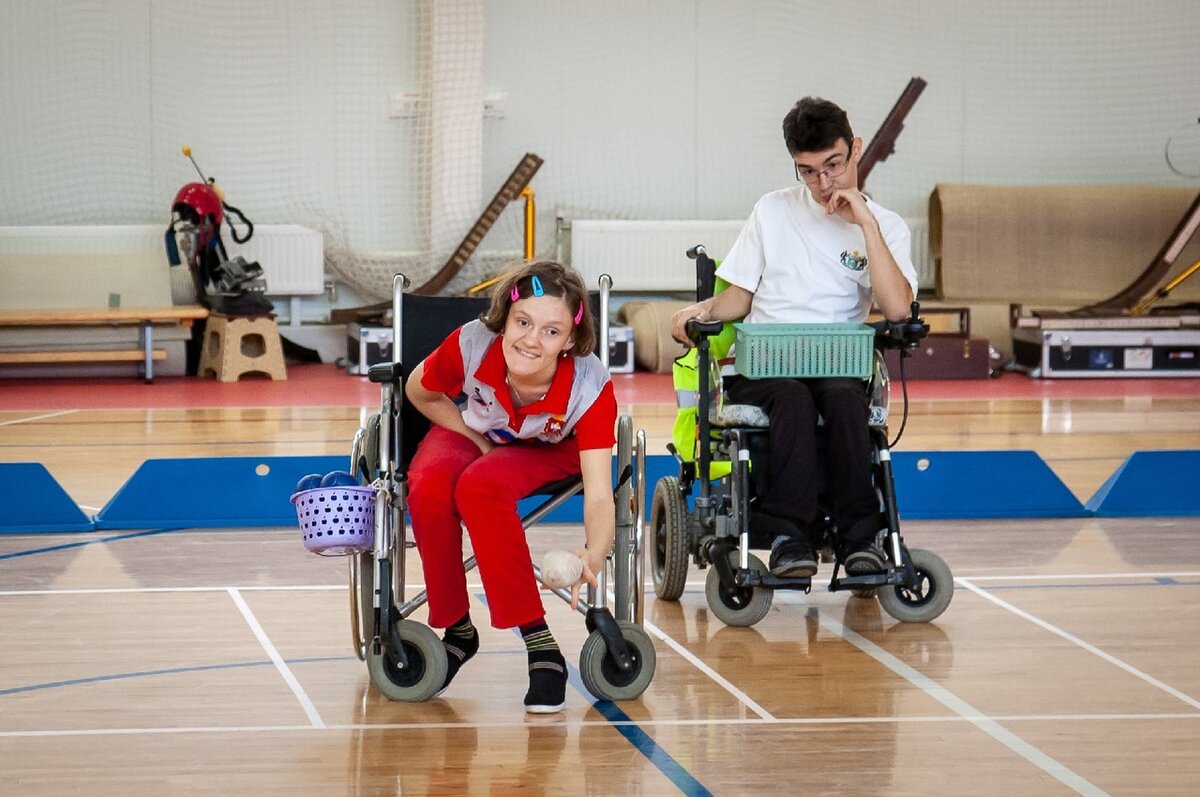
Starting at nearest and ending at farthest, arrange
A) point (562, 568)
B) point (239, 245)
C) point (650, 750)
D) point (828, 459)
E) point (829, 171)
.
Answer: point (650, 750) → point (562, 568) → point (828, 459) → point (829, 171) → point (239, 245)

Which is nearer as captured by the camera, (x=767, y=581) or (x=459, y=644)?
(x=459, y=644)

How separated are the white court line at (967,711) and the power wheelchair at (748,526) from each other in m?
0.12

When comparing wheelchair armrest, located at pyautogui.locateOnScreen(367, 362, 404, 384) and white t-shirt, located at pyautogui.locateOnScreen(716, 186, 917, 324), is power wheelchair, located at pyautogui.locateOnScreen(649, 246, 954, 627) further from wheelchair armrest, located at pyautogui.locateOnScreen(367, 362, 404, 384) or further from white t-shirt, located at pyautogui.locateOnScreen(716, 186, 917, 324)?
wheelchair armrest, located at pyautogui.locateOnScreen(367, 362, 404, 384)

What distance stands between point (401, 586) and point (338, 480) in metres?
0.32

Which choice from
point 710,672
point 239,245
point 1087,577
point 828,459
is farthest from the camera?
point 239,245

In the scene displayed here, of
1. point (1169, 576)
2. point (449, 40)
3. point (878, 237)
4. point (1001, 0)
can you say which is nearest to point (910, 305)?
point (878, 237)

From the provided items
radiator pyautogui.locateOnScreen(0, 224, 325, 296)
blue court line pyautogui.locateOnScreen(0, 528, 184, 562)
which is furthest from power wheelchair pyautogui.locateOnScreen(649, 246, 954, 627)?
radiator pyautogui.locateOnScreen(0, 224, 325, 296)

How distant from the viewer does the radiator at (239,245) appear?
27.9 feet

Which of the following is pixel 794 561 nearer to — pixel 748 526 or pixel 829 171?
pixel 748 526

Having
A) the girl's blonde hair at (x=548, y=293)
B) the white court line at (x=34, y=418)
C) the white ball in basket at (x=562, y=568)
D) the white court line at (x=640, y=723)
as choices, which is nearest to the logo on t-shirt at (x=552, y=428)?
the girl's blonde hair at (x=548, y=293)

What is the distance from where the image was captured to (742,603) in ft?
11.0

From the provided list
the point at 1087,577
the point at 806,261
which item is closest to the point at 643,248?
the point at 1087,577

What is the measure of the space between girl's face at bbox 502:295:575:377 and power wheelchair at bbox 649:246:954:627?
0.61m

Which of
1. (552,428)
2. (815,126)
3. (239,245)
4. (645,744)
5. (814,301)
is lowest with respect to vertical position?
(645,744)
